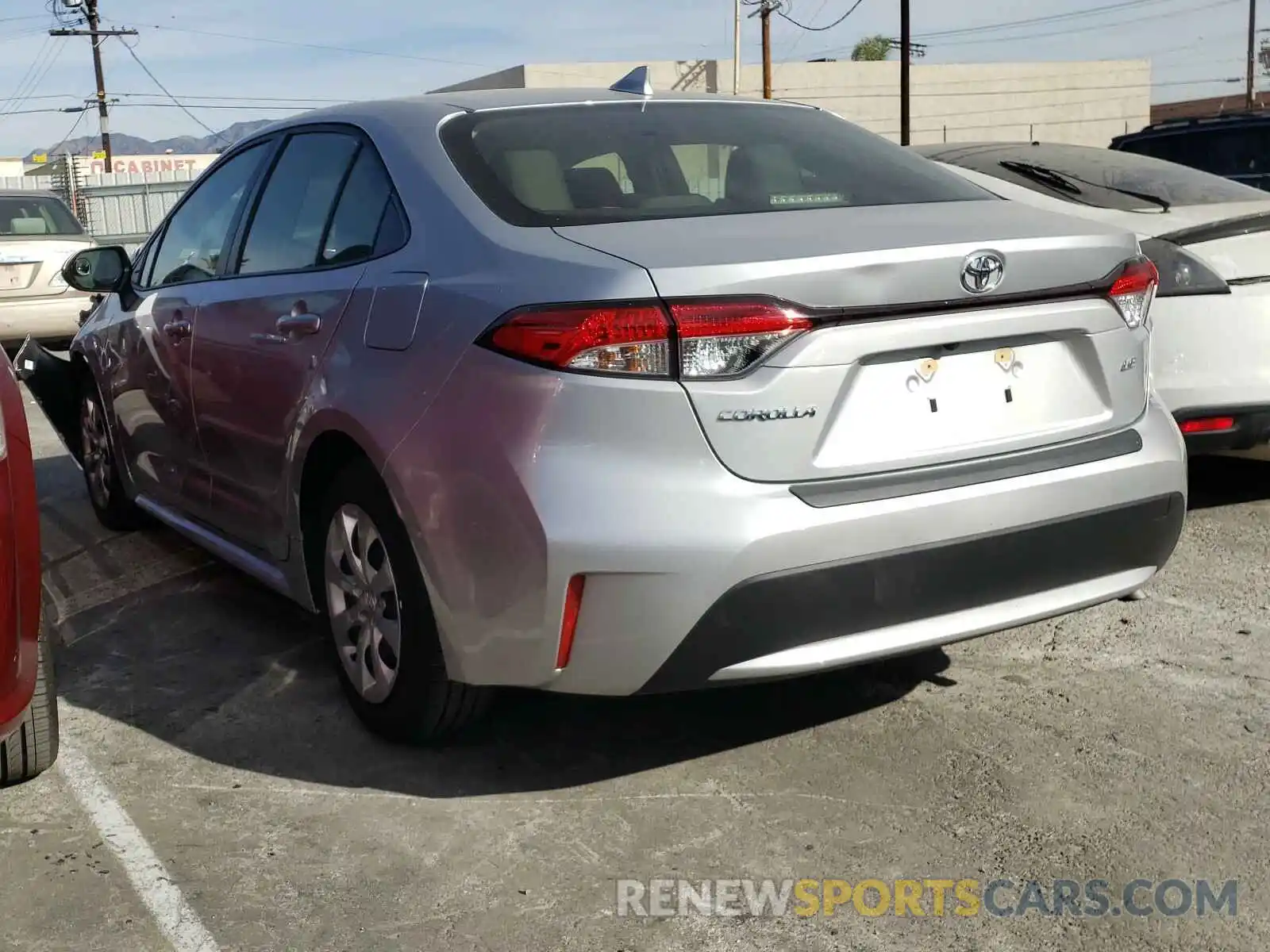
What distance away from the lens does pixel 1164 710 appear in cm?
362

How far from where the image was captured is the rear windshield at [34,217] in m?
13.0

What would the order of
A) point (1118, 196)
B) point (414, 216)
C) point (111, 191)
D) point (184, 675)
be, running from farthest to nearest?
point (111, 191), point (1118, 196), point (184, 675), point (414, 216)

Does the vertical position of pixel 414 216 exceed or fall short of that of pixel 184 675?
it exceeds it

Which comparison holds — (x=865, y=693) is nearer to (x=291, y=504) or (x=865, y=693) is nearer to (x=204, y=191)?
(x=291, y=504)

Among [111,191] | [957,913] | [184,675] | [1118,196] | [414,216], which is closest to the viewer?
[957,913]

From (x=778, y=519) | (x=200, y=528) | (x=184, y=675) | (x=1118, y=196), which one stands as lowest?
(x=184, y=675)

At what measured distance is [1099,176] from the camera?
18.9 feet

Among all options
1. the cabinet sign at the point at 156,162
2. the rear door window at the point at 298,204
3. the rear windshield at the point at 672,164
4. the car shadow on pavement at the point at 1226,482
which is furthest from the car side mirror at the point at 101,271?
the cabinet sign at the point at 156,162

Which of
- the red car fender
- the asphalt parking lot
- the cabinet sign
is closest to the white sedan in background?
the asphalt parking lot

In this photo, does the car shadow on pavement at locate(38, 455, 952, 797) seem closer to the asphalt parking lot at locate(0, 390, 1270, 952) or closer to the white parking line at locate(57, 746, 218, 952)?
the asphalt parking lot at locate(0, 390, 1270, 952)

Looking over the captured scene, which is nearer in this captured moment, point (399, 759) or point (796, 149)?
point (399, 759)

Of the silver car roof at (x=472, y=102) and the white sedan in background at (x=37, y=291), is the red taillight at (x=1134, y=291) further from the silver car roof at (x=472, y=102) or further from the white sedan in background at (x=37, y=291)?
the white sedan in background at (x=37, y=291)

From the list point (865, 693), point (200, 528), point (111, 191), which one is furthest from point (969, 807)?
point (111, 191)

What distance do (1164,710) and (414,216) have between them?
2246 millimetres
